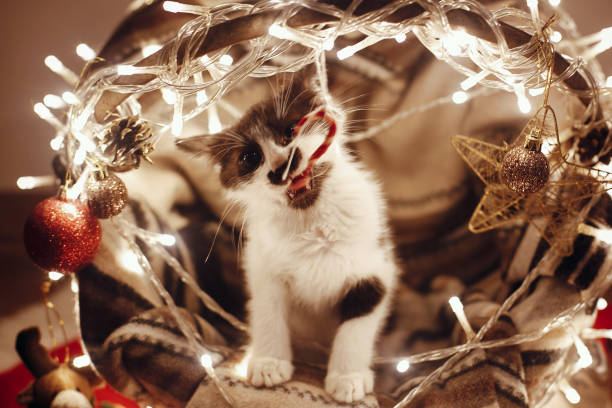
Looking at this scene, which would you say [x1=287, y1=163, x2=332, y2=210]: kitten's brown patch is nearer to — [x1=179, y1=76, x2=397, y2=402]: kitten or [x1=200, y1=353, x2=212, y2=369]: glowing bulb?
[x1=179, y1=76, x2=397, y2=402]: kitten

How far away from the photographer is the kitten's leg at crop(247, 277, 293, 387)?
500 mm

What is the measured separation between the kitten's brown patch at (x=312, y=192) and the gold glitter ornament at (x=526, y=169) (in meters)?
0.18

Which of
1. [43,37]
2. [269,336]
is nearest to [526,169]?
[269,336]

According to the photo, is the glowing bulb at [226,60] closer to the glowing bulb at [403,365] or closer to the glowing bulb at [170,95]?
the glowing bulb at [170,95]

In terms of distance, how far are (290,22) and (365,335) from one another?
1.10ft

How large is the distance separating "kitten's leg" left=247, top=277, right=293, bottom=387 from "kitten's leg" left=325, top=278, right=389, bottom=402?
5 centimetres

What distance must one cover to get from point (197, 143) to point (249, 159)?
0.21 feet

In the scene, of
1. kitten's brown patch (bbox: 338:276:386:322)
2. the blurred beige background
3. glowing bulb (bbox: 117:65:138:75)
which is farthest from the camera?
the blurred beige background

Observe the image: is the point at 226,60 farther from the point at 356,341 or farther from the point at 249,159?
the point at 356,341

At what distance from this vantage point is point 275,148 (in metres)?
0.48

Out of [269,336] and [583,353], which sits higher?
[269,336]

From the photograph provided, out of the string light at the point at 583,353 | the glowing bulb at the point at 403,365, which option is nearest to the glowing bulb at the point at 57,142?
the glowing bulb at the point at 403,365

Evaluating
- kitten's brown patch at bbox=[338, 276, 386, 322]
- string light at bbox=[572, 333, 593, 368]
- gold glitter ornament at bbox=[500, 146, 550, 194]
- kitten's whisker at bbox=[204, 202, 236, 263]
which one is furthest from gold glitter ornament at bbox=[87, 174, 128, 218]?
string light at bbox=[572, 333, 593, 368]

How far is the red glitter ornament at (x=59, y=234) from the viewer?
1.53ft
